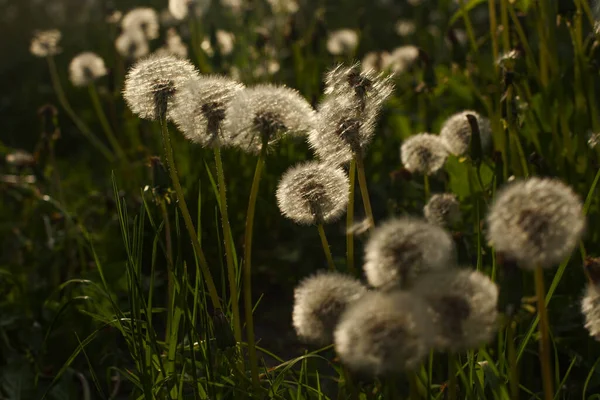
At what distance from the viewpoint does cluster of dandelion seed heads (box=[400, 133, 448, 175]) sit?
2.36 m

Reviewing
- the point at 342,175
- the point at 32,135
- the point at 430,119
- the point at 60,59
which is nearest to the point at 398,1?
the point at 430,119

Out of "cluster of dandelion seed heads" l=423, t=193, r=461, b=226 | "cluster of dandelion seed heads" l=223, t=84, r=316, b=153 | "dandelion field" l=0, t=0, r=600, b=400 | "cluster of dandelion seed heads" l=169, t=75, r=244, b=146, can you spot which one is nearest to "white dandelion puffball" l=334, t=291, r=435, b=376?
"dandelion field" l=0, t=0, r=600, b=400

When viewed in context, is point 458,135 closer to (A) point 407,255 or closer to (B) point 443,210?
(B) point 443,210

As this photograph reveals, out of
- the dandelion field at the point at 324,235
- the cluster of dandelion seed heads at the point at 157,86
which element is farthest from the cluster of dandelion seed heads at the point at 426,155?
the cluster of dandelion seed heads at the point at 157,86

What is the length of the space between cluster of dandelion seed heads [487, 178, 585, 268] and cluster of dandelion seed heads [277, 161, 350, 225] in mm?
486

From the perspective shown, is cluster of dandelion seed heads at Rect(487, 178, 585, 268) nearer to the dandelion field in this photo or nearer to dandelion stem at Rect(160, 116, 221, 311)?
the dandelion field

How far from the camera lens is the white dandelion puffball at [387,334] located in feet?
3.40

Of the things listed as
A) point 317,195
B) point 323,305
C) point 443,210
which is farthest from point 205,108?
point 443,210

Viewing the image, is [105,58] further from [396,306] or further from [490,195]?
[396,306]

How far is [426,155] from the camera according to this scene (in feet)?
7.77

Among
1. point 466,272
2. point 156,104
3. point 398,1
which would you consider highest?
point 398,1

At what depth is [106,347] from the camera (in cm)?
243

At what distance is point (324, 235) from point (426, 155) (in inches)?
33.7

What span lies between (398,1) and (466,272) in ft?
16.8
